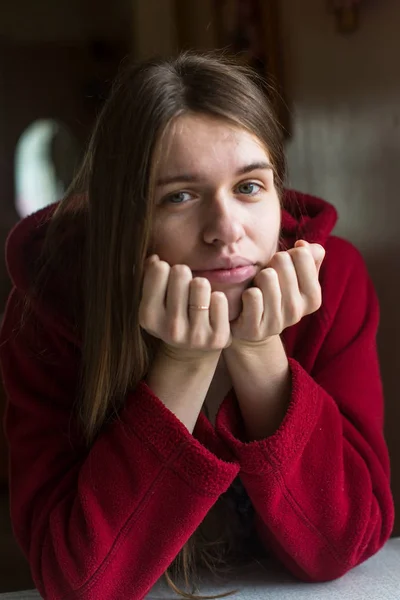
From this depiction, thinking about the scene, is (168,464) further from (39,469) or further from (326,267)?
(326,267)

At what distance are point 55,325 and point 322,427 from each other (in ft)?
0.93

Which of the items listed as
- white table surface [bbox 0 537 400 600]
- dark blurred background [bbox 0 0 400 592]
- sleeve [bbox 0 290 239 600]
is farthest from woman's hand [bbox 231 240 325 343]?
dark blurred background [bbox 0 0 400 592]

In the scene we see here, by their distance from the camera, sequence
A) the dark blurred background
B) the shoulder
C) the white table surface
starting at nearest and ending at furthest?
1. the white table surface
2. the shoulder
3. the dark blurred background

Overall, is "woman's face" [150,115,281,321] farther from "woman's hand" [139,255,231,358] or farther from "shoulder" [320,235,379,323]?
"shoulder" [320,235,379,323]

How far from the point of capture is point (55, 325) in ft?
2.35

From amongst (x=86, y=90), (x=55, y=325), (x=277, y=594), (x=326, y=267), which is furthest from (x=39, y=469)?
(x=86, y=90)

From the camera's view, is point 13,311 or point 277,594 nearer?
point 277,594

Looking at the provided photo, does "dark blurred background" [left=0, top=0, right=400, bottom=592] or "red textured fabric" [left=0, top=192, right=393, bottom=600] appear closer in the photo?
"red textured fabric" [left=0, top=192, right=393, bottom=600]

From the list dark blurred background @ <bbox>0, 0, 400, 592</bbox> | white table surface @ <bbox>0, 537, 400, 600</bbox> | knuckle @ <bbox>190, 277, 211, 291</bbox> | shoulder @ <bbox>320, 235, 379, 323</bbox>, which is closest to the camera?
knuckle @ <bbox>190, 277, 211, 291</bbox>

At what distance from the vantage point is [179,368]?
631mm

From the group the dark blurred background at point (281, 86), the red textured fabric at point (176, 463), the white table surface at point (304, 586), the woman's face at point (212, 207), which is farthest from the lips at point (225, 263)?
the dark blurred background at point (281, 86)

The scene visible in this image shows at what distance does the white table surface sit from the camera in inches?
25.7

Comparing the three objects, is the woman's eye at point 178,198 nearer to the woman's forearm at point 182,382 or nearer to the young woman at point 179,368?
the young woman at point 179,368

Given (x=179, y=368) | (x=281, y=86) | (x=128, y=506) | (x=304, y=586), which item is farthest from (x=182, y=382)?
(x=281, y=86)
